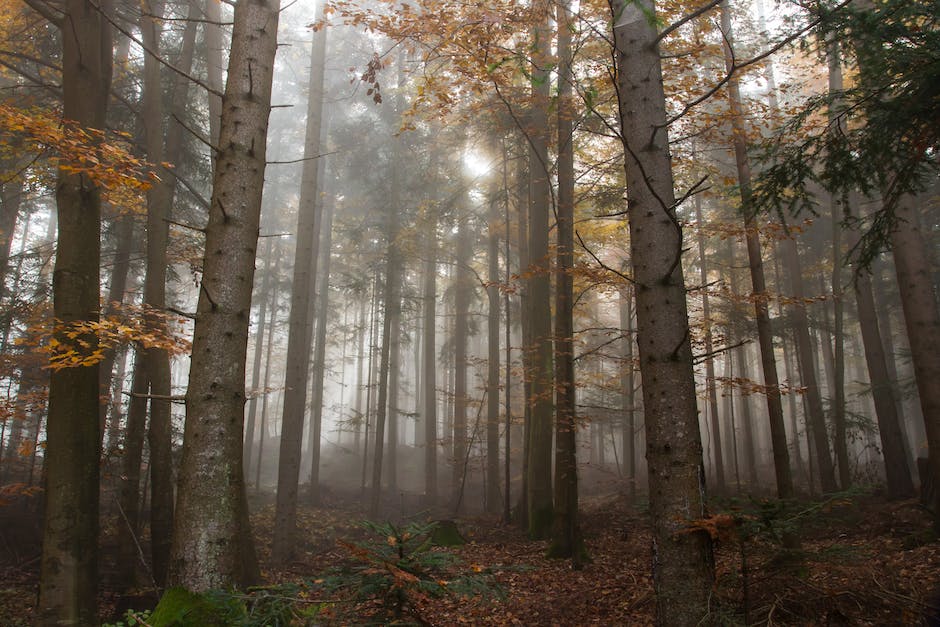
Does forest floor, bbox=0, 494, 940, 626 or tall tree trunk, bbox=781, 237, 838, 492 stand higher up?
tall tree trunk, bbox=781, 237, 838, 492

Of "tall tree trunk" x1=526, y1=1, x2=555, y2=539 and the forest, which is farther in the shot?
"tall tree trunk" x1=526, y1=1, x2=555, y2=539

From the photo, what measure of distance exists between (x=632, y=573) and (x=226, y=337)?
6.06 m

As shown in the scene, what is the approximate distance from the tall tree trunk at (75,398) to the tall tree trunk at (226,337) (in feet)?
9.32

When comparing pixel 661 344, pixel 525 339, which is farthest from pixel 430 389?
pixel 661 344

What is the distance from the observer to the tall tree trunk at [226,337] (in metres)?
3.50

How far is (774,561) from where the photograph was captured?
12.3 feet

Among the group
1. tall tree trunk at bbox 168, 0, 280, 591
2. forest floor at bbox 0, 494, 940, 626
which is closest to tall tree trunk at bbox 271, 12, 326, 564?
forest floor at bbox 0, 494, 940, 626

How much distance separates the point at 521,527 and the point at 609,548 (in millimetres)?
2728

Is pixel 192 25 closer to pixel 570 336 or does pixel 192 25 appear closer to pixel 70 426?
pixel 70 426

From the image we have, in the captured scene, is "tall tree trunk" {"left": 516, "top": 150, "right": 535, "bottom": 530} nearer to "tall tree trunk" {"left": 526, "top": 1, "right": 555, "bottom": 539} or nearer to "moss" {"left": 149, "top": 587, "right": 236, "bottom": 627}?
"tall tree trunk" {"left": 526, "top": 1, "right": 555, "bottom": 539}

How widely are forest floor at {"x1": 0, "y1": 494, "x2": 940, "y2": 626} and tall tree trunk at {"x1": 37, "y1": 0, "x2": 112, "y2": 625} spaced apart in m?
2.07

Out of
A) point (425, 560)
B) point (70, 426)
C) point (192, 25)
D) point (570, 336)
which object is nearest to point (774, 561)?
point (425, 560)

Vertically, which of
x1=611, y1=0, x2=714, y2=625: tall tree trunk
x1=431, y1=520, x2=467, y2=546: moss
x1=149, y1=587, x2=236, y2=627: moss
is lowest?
x1=431, y1=520, x2=467, y2=546: moss

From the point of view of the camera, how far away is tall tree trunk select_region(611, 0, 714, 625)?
307 cm
